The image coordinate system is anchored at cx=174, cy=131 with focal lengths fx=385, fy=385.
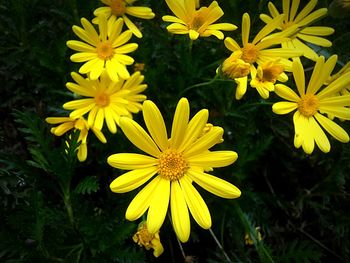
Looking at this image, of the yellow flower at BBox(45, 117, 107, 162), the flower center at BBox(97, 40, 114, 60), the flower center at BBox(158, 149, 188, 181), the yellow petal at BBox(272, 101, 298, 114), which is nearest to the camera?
the flower center at BBox(158, 149, 188, 181)

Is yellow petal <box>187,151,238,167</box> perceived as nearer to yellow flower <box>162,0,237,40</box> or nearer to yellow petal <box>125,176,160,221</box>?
yellow petal <box>125,176,160,221</box>

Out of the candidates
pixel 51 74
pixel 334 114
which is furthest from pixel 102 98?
pixel 334 114

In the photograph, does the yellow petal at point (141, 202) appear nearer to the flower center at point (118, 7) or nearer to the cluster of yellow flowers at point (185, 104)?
the cluster of yellow flowers at point (185, 104)

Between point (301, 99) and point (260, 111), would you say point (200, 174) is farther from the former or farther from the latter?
point (260, 111)

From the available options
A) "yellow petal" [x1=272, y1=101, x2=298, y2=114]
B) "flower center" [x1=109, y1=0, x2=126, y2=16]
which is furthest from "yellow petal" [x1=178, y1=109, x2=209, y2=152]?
"flower center" [x1=109, y1=0, x2=126, y2=16]

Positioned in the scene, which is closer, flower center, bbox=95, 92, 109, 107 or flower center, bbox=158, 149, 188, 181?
flower center, bbox=158, 149, 188, 181

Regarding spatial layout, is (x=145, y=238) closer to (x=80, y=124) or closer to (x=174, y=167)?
(x=174, y=167)

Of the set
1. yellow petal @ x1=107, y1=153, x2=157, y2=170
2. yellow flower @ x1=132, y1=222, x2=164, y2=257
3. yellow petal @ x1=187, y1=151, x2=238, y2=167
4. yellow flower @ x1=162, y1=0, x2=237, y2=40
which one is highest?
yellow flower @ x1=162, y1=0, x2=237, y2=40

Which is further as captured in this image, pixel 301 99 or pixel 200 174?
pixel 301 99
